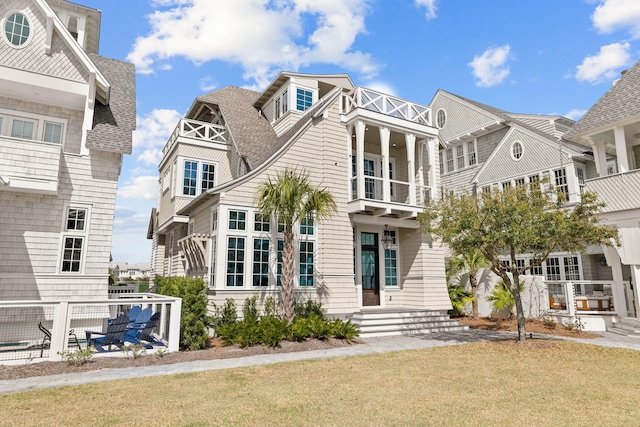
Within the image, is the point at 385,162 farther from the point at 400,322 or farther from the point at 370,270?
the point at 400,322

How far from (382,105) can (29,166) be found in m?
11.6

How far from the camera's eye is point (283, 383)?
6.61 m

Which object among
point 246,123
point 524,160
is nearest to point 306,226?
point 246,123

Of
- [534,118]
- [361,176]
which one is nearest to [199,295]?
[361,176]

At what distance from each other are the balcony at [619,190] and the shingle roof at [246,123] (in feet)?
40.2

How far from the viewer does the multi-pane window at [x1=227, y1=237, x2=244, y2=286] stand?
11.3m

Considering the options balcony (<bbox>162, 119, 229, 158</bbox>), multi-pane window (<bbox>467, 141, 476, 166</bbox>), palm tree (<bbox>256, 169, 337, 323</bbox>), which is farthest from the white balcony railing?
multi-pane window (<bbox>467, 141, 476, 166</bbox>)

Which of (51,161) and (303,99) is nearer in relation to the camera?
(51,161)

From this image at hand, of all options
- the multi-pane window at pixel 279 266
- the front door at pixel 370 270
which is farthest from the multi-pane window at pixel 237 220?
the front door at pixel 370 270

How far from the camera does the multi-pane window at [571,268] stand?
1835 centimetres

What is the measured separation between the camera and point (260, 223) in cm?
1212

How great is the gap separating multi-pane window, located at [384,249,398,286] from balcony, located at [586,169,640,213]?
7.53 meters

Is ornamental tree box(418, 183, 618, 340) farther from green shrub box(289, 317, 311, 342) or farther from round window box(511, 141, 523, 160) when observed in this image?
round window box(511, 141, 523, 160)

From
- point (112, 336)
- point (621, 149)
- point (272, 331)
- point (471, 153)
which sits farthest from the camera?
point (471, 153)
